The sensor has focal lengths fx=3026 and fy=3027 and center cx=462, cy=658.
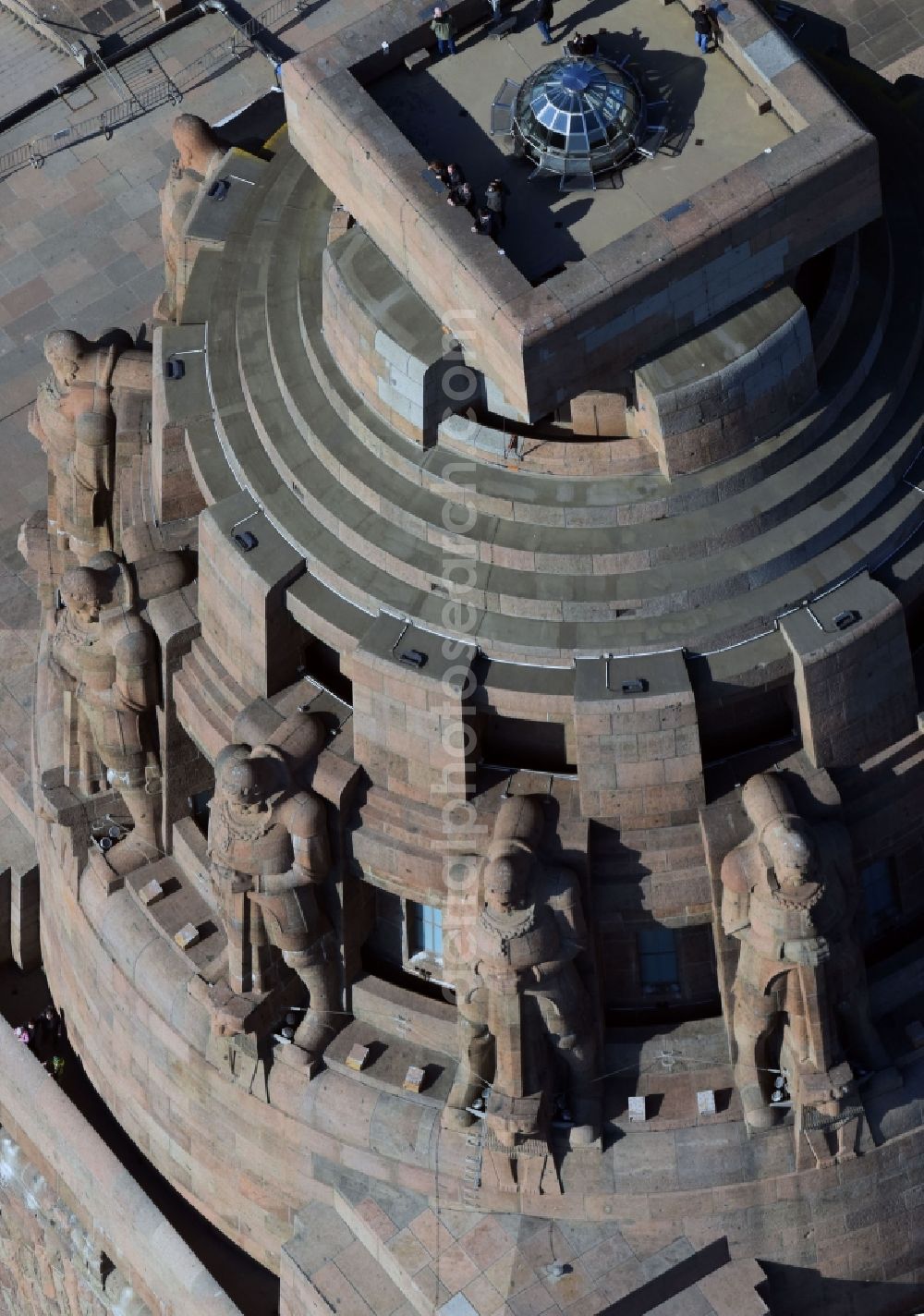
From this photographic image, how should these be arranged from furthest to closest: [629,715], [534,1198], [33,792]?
[33,792] → [534,1198] → [629,715]

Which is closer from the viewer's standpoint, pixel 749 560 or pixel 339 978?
pixel 749 560

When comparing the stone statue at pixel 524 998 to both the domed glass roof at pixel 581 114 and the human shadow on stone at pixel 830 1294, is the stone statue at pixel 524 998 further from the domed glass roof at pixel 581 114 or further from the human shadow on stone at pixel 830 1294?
the domed glass roof at pixel 581 114

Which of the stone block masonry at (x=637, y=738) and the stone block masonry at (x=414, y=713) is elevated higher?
the stone block masonry at (x=414, y=713)

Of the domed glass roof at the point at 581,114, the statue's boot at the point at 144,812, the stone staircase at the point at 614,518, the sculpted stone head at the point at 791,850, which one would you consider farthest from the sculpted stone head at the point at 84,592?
the sculpted stone head at the point at 791,850

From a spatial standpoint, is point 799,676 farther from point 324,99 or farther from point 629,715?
point 324,99

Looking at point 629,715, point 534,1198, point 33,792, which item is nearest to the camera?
point 629,715

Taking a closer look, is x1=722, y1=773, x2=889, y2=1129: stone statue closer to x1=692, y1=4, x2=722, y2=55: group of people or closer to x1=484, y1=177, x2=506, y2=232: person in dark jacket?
x1=484, y1=177, x2=506, y2=232: person in dark jacket

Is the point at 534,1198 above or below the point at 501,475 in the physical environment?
below

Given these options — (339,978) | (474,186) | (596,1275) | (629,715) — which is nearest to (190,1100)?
Result: (339,978)
